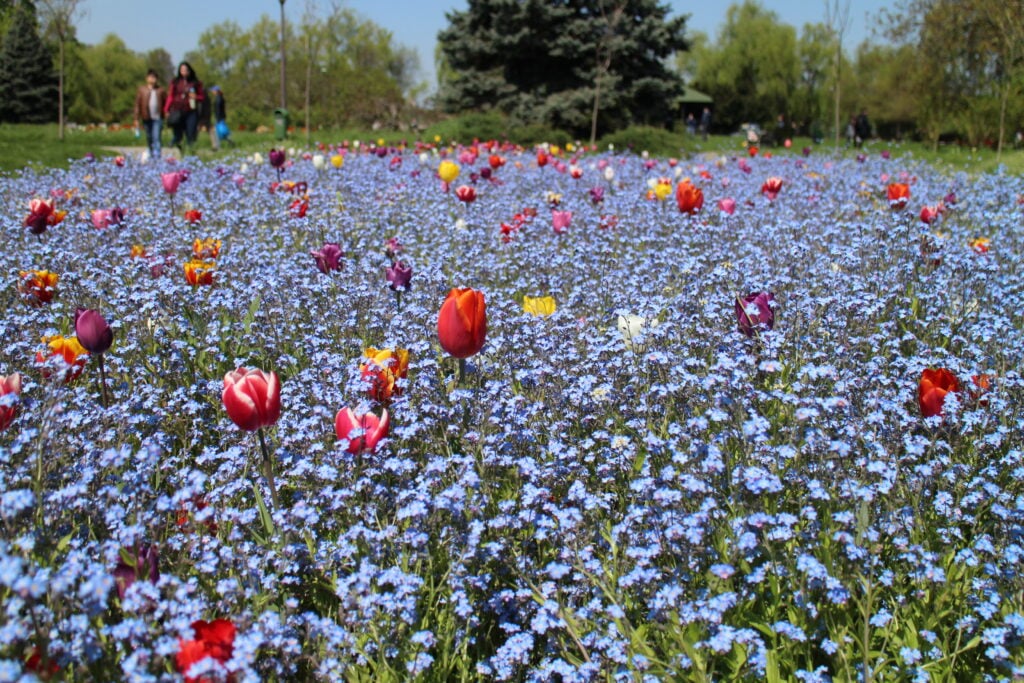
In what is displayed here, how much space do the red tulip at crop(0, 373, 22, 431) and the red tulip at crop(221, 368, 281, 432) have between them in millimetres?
724

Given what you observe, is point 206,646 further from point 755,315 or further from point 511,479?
point 755,315

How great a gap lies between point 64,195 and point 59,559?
6.20 m

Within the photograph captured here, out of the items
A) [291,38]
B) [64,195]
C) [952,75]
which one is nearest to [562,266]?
[64,195]

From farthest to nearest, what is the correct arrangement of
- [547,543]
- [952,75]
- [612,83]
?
[952,75] < [612,83] < [547,543]

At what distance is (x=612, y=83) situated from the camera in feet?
74.2

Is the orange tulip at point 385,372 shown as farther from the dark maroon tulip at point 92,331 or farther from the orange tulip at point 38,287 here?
the orange tulip at point 38,287

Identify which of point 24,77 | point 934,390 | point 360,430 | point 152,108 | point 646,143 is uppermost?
point 24,77

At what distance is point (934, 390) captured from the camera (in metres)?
2.43

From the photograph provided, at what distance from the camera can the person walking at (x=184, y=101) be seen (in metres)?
13.9

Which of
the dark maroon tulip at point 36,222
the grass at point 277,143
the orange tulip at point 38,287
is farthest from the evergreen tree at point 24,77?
the orange tulip at point 38,287

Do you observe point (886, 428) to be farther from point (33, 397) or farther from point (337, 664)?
point (33, 397)

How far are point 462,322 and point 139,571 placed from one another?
115cm

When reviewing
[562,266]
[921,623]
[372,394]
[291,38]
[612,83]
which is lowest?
[921,623]

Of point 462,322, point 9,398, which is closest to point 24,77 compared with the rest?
point 9,398
